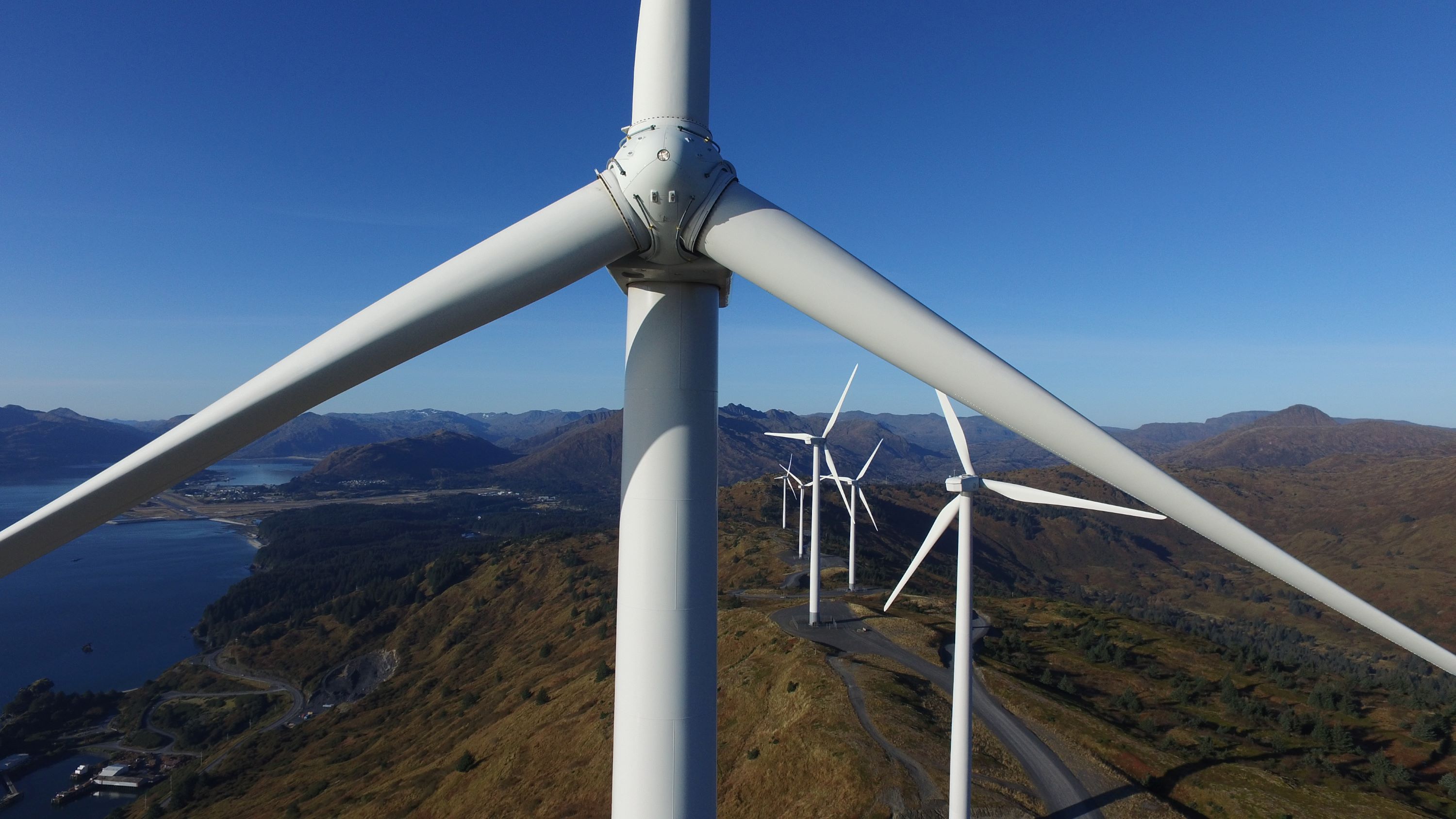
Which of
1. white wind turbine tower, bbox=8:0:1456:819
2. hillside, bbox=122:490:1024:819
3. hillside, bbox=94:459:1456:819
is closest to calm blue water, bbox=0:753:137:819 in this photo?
hillside, bbox=94:459:1456:819

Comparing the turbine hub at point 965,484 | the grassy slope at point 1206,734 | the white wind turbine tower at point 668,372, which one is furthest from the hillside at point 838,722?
the white wind turbine tower at point 668,372

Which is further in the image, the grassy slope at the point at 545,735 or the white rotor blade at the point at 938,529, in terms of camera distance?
the grassy slope at the point at 545,735

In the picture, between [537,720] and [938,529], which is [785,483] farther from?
[938,529]

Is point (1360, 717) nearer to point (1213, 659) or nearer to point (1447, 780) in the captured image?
point (1213, 659)

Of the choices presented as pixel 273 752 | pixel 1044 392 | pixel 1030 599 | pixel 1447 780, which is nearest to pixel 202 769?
pixel 273 752

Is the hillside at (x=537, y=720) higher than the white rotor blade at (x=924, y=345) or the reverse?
the reverse

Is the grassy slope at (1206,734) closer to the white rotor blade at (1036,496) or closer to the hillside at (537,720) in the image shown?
A: the hillside at (537,720)

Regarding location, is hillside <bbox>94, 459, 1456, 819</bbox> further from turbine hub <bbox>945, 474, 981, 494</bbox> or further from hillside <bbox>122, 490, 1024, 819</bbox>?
turbine hub <bbox>945, 474, 981, 494</bbox>

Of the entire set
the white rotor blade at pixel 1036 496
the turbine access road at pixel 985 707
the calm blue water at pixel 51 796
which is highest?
the white rotor blade at pixel 1036 496
